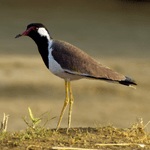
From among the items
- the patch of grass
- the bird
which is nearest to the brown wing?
the bird

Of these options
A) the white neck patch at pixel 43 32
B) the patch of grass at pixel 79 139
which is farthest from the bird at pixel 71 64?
the patch of grass at pixel 79 139

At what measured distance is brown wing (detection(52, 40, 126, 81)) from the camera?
10.2 ft

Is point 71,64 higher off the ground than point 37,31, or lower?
lower

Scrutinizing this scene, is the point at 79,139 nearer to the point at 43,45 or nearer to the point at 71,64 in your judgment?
the point at 71,64

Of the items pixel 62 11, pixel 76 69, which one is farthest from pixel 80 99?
pixel 76 69

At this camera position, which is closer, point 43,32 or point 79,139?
point 79,139

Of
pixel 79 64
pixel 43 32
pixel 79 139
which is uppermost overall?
pixel 43 32

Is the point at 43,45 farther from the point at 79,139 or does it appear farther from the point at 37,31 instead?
the point at 79,139

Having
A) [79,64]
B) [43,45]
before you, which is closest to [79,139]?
[79,64]

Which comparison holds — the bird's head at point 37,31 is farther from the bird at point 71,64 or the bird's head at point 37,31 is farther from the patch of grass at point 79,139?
the patch of grass at point 79,139

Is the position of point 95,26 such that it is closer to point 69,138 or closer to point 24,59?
point 24,59

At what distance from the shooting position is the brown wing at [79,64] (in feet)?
10.2

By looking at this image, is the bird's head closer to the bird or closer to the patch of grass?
the bird

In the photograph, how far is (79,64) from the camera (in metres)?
3.11
